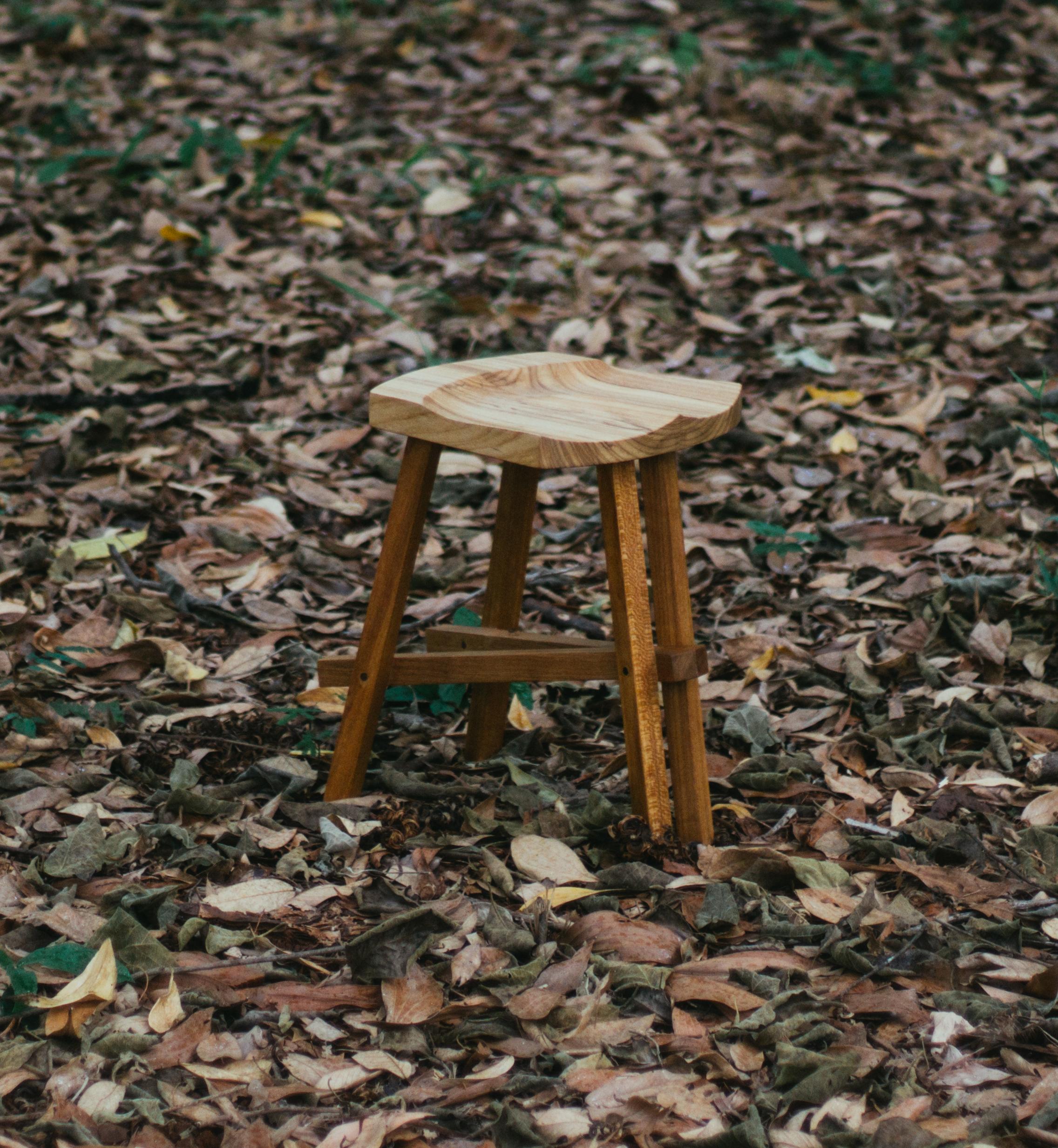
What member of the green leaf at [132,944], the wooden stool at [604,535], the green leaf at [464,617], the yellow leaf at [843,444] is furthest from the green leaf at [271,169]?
the green leaf at [132,944]

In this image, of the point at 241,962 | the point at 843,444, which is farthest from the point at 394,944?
the point at 843,444

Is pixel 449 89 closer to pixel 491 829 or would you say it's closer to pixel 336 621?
pixel 336 621

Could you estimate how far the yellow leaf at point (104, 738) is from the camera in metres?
2.64

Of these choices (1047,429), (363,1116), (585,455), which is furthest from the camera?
(1047,429)

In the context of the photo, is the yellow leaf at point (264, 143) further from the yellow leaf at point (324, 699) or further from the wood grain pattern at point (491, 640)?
Result: the wood grain pattern at point (491, 640)

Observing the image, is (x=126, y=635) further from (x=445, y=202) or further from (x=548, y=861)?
(x=445, y=202)

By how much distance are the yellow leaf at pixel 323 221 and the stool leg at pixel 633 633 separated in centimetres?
293

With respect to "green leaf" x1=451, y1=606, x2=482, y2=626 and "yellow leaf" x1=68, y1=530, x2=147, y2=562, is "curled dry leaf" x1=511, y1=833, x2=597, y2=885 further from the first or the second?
"yellow leaf" x1=68, y1=530, x2=147, y2=562

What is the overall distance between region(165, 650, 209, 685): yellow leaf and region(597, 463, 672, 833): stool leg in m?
1.00

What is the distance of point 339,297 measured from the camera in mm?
4555

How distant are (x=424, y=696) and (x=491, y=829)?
506 millimetres

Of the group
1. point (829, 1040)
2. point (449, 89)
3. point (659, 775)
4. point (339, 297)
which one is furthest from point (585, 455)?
point (449, 89)

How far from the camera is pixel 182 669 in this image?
114 inches

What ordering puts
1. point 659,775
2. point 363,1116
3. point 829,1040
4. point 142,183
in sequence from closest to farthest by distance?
point 363,1116
point 829,1040
point 659,775
point 142,183
